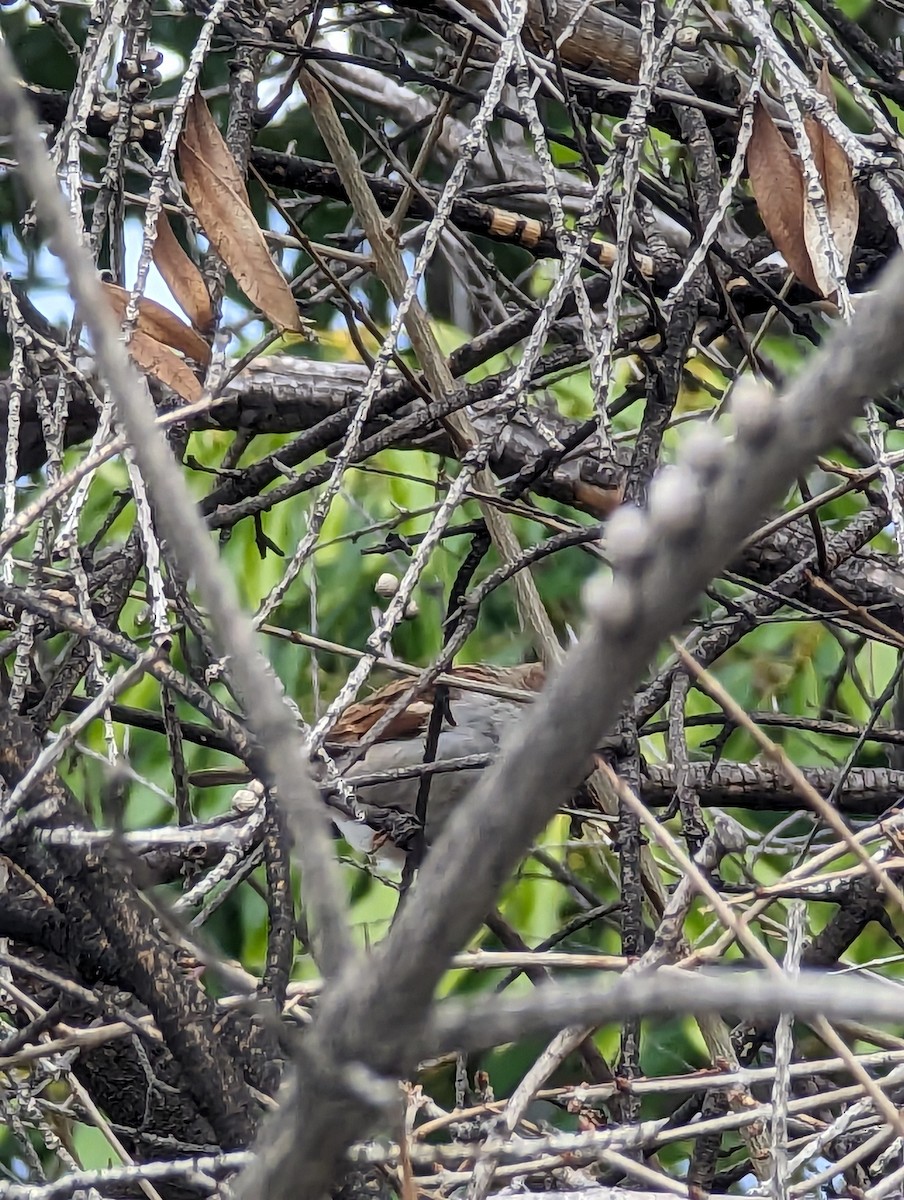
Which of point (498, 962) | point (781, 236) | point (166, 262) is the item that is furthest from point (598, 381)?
point (498, 962)

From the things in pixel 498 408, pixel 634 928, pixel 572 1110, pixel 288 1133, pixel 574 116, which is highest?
pixel 574 116

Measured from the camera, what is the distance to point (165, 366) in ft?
4.21

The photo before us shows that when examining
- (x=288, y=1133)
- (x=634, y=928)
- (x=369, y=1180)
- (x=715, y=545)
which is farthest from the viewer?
(x=634, y=928)

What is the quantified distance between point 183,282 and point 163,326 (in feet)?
0.15

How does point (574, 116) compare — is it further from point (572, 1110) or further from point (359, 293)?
point (359, 293)

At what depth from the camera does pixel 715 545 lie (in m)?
0.39

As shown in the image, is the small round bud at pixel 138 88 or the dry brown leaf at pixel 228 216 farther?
the small round bud at pixel 138 88

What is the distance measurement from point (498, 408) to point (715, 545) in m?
0.94

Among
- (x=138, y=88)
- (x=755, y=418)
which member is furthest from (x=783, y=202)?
(x=755, y=418)

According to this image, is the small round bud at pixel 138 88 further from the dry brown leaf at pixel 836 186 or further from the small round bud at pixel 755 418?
the small round bud at pixel 755 418

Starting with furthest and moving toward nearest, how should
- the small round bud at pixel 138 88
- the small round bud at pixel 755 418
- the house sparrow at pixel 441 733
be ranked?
the house sparrow at pixel 441 733
the small round bud at pixel 138 88
the small round bud at pixel 755 418

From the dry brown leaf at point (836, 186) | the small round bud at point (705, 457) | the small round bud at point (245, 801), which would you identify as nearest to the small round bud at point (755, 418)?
the small round bud at point (705, 457)

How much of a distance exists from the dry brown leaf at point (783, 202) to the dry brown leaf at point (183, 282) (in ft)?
→ 1.72

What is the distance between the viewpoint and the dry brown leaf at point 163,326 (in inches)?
51.0
